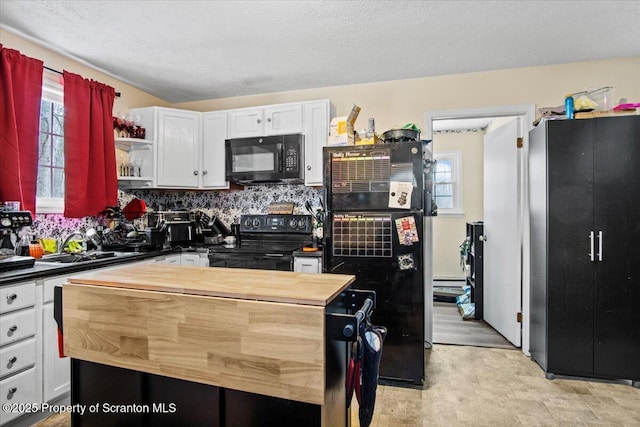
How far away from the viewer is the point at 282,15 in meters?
2.23

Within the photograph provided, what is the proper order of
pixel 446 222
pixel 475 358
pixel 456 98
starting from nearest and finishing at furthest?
pixel 475 358, pixel 456 98, pixel 446 222

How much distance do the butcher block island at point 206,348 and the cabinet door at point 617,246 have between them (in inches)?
89.6

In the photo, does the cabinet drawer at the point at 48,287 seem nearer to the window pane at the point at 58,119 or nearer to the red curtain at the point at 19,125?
the red curtain at the point at 19,125

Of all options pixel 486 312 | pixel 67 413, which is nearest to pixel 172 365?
pixel 67 413

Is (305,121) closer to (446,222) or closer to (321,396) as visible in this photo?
(321,396)

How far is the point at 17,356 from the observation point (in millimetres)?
1925

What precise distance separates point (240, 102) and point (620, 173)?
11.2 ft

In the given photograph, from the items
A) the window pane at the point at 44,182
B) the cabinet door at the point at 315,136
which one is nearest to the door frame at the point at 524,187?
the cabinet door at the point at 315,136

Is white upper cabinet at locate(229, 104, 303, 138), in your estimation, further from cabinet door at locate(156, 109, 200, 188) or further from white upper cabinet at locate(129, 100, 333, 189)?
cabinet door at locate(156, 109, 200, 188)

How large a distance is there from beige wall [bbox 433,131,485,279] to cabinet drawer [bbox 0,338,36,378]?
16.5 feet

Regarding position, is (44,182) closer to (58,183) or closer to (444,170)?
(58,183)

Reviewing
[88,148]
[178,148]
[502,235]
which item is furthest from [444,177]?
[88,148]

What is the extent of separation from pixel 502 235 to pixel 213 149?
9.95ft

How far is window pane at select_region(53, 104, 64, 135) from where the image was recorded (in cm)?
284
